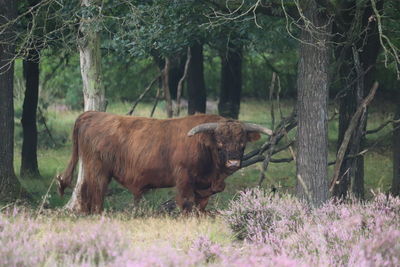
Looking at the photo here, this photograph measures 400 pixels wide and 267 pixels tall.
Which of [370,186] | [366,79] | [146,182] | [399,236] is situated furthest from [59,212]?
[370,186]

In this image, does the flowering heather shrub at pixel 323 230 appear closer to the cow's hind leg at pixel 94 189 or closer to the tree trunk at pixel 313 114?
the tree trunk at pixel 313 114

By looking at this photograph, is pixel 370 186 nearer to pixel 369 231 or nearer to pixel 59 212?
pixel 59 212

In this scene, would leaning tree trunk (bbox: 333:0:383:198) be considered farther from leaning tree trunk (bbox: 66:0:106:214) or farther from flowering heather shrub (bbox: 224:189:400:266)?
flowering heather shrub (bbox: 224:189:400:266)

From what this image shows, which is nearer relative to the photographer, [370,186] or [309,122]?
[309,122]

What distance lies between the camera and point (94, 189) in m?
14.2

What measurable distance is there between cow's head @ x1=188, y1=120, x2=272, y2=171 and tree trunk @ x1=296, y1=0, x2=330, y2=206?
131cm

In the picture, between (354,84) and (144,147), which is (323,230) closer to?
(144,147)

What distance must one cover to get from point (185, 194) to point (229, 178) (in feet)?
29.3

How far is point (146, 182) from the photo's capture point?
14211mm

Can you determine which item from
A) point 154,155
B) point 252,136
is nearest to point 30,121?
point 154,155

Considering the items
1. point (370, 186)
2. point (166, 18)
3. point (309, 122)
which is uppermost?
point (166, 18)

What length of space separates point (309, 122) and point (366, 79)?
17.8 feet

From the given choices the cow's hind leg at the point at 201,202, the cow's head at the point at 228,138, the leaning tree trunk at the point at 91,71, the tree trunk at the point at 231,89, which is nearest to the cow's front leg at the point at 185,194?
the cow's hind leg at the point at 201,202

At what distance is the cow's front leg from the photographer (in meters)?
13.7
